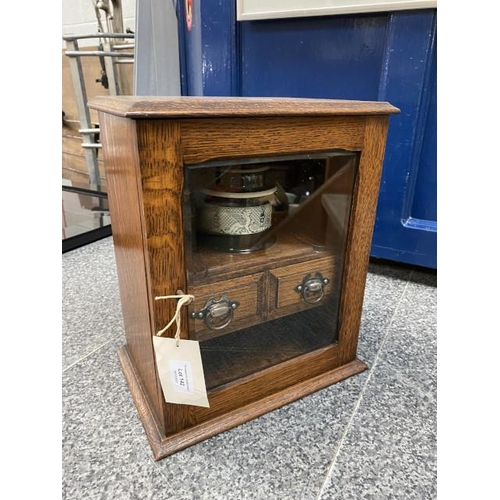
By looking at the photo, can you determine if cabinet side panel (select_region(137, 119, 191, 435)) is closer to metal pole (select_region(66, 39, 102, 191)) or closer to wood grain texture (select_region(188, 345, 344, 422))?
wood grain texture (select_region(188, 345, 344, 422))

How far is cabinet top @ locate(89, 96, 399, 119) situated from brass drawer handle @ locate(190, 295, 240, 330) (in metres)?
0.23

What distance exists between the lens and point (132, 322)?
565mm

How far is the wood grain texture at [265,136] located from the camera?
0.38 meters

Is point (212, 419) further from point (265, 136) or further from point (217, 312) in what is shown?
point (265, 136)

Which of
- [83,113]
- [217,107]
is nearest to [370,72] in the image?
[217,107]

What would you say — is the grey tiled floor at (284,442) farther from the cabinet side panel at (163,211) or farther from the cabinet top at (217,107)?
the cabinet top at (217,107)

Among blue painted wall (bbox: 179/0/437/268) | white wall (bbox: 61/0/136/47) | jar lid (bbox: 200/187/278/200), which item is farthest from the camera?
white wall (bbox: 61/0/136/47)

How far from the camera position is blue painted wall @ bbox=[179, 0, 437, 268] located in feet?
2.65

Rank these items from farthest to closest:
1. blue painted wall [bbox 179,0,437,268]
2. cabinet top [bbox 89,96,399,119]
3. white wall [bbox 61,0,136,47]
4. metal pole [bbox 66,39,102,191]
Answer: white wall [bbox 61,0,136,47] < metal pole [bbox 66,39,102,191] < blue painted wall [bbox 179,0,437,268] < cabinet top [bbox 89,96,399,119]

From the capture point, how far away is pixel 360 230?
545mm

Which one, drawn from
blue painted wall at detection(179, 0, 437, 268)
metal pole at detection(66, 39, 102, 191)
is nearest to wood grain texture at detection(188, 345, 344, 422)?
blue painted wall at detection(179, 0, 437, 268)

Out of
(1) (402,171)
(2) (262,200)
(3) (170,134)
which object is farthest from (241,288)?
(1) (402,171)

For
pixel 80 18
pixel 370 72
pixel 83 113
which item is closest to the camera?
pixel 370 72

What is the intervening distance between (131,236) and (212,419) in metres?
0.26
